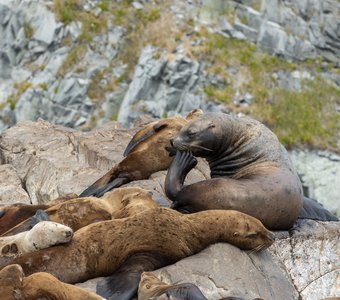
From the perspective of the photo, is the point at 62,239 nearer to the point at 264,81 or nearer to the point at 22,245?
the point at 22,245

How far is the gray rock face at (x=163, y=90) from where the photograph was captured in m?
26.0

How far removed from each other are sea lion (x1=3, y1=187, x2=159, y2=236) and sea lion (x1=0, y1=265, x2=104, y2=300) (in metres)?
1.30

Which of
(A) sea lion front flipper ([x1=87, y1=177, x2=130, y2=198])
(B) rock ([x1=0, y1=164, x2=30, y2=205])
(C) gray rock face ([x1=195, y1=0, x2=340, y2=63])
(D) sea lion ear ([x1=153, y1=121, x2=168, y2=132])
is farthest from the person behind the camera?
(C) gray rock face ([x1=195, y1=0, x2=340, y2=63])

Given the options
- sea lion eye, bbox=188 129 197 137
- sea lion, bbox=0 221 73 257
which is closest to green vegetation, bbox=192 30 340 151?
sea lion eye, bbox=188 129 197 137

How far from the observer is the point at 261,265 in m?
6.17

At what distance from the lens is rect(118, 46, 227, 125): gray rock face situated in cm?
2595

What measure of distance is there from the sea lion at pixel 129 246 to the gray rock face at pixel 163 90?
65.0 ft

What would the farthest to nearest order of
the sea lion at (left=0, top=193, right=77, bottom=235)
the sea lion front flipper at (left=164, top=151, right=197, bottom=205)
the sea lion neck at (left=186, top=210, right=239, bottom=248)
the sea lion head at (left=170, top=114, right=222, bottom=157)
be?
1. the sea lion head at (left=170, top=114, right=222, bottom=157)
2. the sea lion front flipper at (left=164, top=151, right=197, bottom=205)
3. the sea lion at (left=0, top=193, right=77, bottom=235)
4. the sea lion neck at (left=186, top=210, right=239, bottom=248)

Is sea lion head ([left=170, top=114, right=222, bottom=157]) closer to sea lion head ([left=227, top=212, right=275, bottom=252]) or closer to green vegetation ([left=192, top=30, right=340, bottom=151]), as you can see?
sea lion head ([left=227, top=212, right=275, bottom=252])

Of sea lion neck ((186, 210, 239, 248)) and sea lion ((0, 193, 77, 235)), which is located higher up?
sea lion neck ((186, 210, 239, 248))

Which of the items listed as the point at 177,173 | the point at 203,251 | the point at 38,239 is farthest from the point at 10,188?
the point at 203,251

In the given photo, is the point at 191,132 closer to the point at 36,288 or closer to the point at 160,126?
the point at 160,126

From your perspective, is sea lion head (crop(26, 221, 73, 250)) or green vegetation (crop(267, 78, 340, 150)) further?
green vegetation (crop(267, 78, 340, 150))

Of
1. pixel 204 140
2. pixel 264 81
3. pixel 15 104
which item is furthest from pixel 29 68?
pixel 204 140
